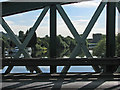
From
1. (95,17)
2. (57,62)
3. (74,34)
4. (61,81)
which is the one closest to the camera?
(61,81)

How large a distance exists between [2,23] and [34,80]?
126 inches

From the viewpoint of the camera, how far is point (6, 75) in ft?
20.8

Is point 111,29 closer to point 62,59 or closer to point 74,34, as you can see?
point 74,34

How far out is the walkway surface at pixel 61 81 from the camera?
5031 mm

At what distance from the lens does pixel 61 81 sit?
5703 mm

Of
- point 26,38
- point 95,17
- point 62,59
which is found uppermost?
point 95,17

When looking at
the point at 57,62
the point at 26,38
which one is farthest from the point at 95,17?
the point at 26,38

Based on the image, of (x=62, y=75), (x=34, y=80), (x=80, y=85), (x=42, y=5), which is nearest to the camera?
(x=80, y=85)

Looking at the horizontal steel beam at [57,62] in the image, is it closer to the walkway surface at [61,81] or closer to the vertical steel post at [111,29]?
the walkway surface at [61,81]

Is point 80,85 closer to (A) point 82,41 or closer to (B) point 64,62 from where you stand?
(B) point 64,62

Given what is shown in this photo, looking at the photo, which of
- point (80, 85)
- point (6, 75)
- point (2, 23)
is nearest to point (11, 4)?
point (2, 23)

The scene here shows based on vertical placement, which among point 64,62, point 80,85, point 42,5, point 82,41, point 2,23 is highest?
point 42,5

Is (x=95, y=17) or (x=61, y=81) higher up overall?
(x=95, y=17)

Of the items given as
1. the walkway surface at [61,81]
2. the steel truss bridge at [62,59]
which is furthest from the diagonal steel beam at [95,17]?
the walkway surface at [61,81]
